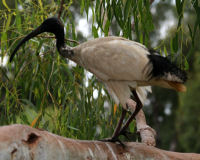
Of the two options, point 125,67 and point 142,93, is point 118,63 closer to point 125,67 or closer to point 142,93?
point 125,67

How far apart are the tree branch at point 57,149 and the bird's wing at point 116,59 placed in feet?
1.51

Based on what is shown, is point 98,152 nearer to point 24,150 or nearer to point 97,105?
point 24,150

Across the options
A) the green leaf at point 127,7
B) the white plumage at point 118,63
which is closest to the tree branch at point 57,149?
the white plumage at point 118,63

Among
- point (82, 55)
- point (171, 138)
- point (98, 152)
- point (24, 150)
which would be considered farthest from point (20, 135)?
point (171, 138)

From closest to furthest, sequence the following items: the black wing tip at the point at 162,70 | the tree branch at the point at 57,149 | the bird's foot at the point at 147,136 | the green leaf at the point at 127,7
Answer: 1. the tree branch at the point at 57,149
2. the black wing tip at the point at 162,70
3. the green leaf at the point at 127,7
4. the bird's foot at the point at 147,136

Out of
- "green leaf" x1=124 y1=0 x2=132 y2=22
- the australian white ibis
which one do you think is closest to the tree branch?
the australian white ibis

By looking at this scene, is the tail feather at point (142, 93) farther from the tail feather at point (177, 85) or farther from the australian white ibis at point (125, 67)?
the tail feather at point (177, 85)

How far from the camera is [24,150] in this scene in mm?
1832

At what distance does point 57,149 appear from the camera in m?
1.96

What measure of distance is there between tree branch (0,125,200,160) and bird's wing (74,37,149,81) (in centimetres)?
46

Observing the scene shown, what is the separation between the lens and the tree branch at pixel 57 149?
5.90ft

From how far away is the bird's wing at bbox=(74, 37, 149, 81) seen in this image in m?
2.54

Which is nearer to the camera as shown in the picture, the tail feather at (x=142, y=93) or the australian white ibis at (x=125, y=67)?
the australian white ibis at (x=125, y=67)

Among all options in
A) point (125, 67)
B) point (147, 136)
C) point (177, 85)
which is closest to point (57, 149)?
point (125, 67)
